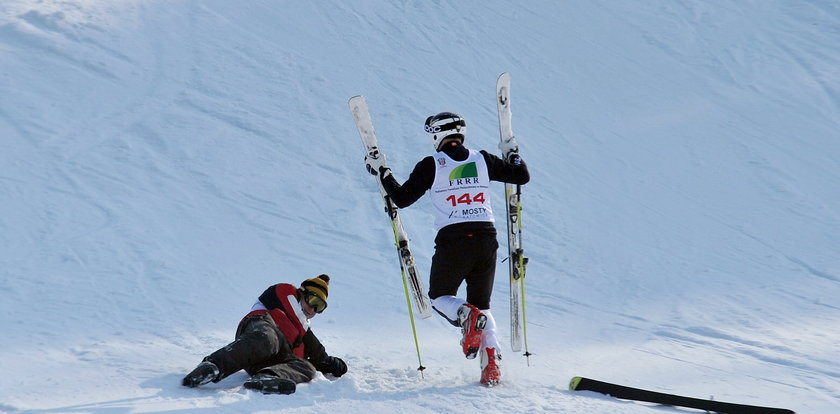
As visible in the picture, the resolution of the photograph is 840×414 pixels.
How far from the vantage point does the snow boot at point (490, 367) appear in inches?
213

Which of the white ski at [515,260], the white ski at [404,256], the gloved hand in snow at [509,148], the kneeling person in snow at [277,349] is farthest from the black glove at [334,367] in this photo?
the gloved hand in snow at [509,148]

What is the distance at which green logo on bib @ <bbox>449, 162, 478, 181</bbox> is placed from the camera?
553 cm

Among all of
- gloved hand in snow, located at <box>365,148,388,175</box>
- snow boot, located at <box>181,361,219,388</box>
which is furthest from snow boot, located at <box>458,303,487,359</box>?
snow boot, located at <box>181,361,219,388</box>

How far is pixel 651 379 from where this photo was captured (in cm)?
650

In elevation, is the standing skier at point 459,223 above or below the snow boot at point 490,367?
above

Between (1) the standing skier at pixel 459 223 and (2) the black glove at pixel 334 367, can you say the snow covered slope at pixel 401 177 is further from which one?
(1) the standing skier at pixel 459 223

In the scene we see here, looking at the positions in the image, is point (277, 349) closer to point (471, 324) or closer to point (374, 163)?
point (471, 324)

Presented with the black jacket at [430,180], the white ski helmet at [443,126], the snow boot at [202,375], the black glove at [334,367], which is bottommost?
the snow boot at [202,375]

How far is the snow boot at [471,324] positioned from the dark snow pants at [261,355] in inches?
38.0

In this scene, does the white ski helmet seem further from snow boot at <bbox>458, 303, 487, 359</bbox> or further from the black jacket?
snow boot at <bbox>458, 303, 487, 359</bbox>

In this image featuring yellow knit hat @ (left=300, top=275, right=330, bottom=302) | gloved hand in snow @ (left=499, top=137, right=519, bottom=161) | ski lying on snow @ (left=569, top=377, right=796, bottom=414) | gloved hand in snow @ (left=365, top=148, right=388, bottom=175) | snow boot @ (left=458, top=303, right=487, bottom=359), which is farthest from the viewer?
gloved hand in snow @ (left=499, top=137, right=519, bottom=161)

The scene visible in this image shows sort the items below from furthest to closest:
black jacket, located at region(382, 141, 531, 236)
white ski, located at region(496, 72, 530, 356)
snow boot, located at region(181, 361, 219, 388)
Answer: white ski, located at region(496, 72, 530, 356)
black jacket, located at region(382, 141, 531, 236)
snow boot, located at region(181, 361, 219, 388)

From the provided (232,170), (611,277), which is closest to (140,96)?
(232,170)

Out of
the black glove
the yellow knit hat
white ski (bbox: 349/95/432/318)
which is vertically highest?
white ski (bbox: 349/95/432/318)
